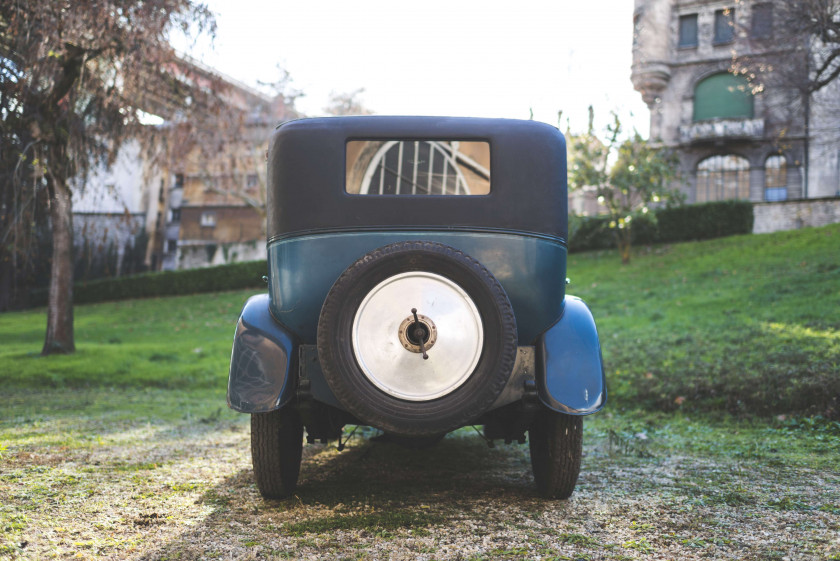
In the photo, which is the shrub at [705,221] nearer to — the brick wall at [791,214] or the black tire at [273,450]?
the brick wall at [791,214]

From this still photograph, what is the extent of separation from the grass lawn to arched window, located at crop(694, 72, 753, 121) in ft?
78.1

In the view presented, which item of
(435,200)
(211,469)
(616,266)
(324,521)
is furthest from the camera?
(616,266)

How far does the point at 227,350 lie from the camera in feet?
43.8

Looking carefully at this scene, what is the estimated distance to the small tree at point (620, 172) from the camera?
2000 cm

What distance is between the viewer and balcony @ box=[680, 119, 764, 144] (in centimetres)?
3100

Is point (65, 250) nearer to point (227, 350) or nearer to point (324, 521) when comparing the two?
point (227, 350)

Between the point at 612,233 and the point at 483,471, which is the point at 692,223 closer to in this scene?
the point at 612,233

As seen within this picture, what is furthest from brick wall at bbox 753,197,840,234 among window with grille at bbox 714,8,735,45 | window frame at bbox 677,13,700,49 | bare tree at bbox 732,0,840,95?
window frame at bbox 677,13,700,49

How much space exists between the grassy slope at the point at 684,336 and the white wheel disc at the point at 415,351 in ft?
15.8

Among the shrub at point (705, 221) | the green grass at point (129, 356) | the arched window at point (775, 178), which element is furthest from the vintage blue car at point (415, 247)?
the arched window at point (775, 178)

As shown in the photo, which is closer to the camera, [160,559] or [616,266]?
[160,559]

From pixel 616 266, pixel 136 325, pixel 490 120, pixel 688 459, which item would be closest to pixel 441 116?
pixel 490 120

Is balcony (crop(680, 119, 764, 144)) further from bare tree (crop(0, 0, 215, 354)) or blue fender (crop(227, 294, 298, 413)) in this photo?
blue fender (crop(227, 294, 298, 413))

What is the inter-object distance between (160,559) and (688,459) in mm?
3925
